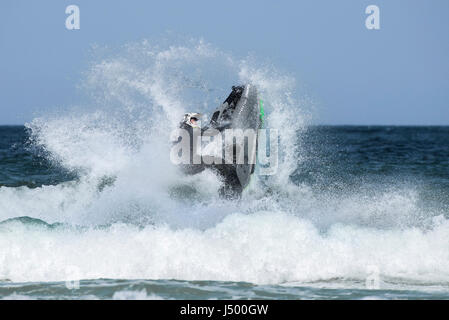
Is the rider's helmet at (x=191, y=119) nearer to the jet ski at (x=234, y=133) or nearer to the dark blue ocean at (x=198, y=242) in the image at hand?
the jet ski at (x=234, y=133)

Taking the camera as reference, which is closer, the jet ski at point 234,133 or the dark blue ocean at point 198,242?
the dark blue ocean at point 198,242

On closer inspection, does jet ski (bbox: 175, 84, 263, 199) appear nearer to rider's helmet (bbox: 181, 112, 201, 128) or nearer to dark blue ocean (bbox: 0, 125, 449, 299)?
rider's helmet (bbox: 181, 112, 201, 128)

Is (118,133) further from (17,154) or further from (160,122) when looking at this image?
A: (17,154)

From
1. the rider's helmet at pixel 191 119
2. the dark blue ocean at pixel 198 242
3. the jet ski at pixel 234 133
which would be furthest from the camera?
the jet ski at pixel 234 133

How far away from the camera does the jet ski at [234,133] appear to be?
13.1 m

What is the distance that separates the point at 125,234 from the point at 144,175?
13.2 ft

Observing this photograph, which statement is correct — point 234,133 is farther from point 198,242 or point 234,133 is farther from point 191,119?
point 198,242

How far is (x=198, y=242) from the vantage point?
1068 cm

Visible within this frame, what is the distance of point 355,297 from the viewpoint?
340 inches

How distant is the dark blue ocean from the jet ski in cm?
36

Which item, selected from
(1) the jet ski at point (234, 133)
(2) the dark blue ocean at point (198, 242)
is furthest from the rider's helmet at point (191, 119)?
(2) the dark blue ocean at point (198, 242)

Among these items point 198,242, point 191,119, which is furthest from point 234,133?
point 198,242

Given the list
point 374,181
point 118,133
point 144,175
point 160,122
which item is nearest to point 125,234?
point 144,175

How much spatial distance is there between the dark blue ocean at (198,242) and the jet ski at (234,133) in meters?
0.36
